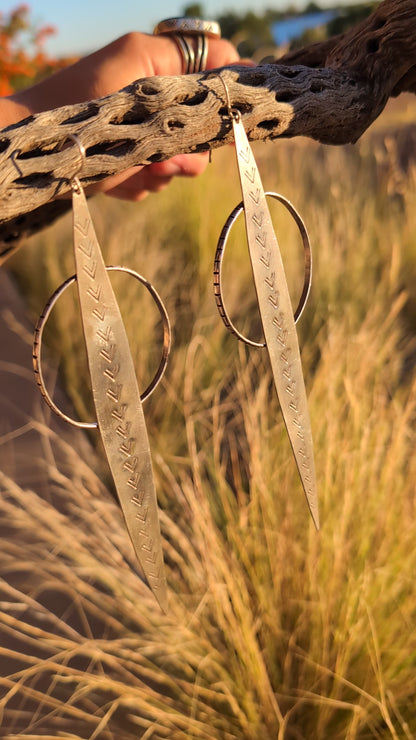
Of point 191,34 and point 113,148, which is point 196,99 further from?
point 191,34

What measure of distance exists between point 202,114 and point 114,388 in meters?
0.18

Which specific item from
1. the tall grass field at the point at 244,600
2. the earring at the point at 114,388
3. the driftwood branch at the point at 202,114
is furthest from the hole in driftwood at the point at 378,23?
the tall grass field at the point at 244,600

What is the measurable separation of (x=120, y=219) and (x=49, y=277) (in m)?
0.57

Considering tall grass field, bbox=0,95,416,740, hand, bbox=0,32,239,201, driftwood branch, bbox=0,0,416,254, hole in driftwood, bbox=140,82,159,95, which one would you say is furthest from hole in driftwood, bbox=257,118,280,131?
tall grass field, bbox=0,95,416,740

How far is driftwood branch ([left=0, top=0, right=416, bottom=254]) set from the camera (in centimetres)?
39

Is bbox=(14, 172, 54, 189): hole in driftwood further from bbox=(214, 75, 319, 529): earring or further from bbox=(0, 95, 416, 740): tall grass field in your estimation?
bbox=(0, 95, 416, 740): tall grass field

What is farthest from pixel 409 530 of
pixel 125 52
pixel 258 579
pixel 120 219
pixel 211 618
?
pixel 120 219

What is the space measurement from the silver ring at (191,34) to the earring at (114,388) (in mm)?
279

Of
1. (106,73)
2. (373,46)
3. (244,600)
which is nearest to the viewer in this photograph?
(373,46)

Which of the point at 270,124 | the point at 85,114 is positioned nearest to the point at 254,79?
A: the point at 270,124

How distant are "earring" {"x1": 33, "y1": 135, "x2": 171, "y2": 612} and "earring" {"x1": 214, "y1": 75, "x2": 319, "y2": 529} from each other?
9cm

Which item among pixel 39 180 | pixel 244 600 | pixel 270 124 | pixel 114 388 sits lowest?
pixel 244 600

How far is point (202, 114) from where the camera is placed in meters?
0.45

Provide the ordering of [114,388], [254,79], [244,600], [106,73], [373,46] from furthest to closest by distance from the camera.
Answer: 1. [244,600]
2. [106,73]
3. [373,46]
4. [254,79]
5. [114,388]
